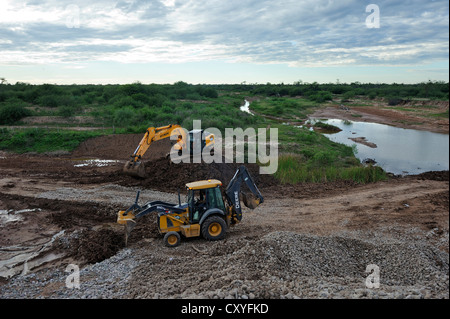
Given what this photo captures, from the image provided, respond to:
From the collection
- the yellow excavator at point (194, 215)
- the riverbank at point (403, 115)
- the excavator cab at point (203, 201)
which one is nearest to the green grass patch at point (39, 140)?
the yellow excavator at point (194, 215)

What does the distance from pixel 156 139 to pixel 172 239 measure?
7.40 metres

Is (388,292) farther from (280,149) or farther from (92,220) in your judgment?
(280,149)

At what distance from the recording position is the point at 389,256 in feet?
26.1

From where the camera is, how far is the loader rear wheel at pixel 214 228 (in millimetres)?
9453

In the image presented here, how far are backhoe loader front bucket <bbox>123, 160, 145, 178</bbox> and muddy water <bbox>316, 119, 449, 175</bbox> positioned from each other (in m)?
13.5

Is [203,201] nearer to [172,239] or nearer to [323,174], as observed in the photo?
[172,239]

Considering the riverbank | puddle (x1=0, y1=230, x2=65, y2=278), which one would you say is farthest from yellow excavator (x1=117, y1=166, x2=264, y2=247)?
the riverbank

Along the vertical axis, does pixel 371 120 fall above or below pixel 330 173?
above

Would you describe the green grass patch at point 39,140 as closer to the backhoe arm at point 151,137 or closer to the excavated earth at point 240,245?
the excavated earth at point 240,245

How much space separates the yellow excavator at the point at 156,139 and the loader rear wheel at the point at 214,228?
23.1 feet

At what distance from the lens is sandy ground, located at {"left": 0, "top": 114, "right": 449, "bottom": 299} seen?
267 inches

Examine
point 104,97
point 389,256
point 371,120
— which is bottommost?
point 389,256
